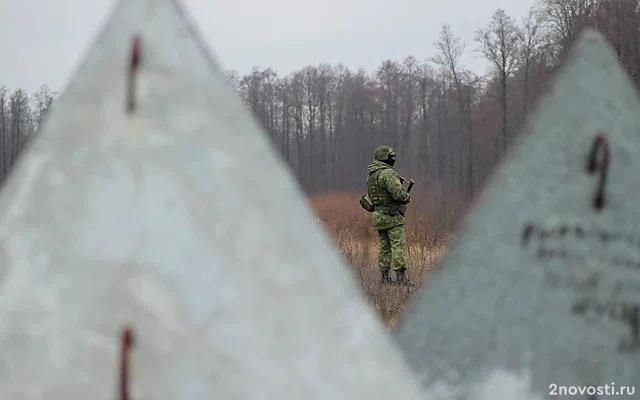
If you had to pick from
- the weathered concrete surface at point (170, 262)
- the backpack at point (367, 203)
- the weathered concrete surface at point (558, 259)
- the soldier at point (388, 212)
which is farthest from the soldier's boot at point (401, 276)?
the weathered concrete surface at point (170, 262)

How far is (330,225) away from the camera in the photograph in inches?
388

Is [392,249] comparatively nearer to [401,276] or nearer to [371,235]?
[401,276]

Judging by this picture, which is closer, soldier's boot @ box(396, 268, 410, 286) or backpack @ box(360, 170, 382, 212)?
soldier's boot @ box(396, 268, 410, 286)

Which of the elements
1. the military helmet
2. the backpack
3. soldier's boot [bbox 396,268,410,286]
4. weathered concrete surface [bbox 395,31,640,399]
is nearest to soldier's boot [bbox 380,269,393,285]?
soldier's boot [bbox 396,268,410,286]

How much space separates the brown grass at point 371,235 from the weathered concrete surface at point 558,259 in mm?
6597

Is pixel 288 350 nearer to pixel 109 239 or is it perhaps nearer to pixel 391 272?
pixel 109 239

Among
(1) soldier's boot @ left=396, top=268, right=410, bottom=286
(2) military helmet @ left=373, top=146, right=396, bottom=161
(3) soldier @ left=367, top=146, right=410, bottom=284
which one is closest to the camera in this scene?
(1) soldier's boot @ left=396, top=268, right=410, bottom=286

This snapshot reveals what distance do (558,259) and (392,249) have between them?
770cm

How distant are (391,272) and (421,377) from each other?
8029mm

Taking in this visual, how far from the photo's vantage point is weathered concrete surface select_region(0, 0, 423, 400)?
1.13m

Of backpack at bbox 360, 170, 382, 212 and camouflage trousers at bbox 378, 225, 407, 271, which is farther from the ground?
backpack at bbox 360, 170, 382, 212

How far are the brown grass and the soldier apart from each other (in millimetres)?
234

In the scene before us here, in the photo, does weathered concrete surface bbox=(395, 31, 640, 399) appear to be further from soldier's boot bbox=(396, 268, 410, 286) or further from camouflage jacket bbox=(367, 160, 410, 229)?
camouflage jacket bbox=(367, 160, 410, 229)

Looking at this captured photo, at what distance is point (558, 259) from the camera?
147cm
